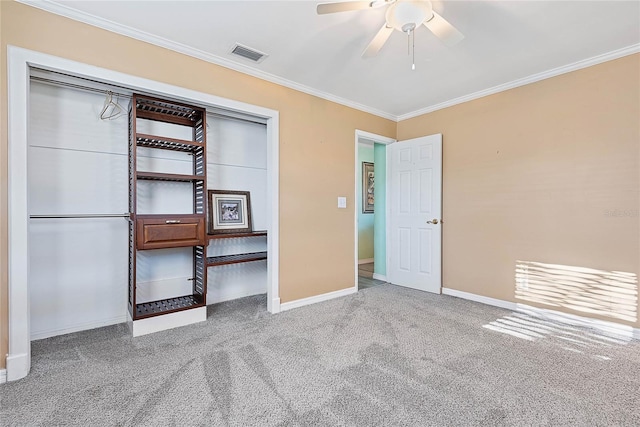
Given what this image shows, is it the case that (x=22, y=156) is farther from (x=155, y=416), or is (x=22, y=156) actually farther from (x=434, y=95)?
(x=434, y=95)

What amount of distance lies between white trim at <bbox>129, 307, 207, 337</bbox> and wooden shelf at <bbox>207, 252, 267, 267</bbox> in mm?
460

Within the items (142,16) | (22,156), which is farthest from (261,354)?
(142,16)

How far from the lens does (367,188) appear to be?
6.37 metres

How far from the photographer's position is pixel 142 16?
221 cm

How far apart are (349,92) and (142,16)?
218cm

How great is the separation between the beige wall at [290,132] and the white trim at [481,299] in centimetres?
128

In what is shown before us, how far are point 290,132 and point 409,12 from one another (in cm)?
182

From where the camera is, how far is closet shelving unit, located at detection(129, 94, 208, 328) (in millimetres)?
2537

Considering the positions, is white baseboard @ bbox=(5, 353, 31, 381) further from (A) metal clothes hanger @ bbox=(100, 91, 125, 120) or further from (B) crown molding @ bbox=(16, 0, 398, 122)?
(B) crown molding @ bbox=(16, 0, 398, 122)

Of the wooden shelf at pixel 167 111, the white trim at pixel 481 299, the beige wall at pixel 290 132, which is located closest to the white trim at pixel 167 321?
the beige wall at pixel 290 132

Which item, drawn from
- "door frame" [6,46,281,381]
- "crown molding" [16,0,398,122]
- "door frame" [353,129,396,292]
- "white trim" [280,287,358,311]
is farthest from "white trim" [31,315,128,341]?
"door frame" [353,129,396,292]

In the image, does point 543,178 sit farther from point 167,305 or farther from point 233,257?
point 167,305

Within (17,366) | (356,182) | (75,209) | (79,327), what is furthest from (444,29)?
(79,327)

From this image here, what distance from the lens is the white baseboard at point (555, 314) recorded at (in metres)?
2.64
